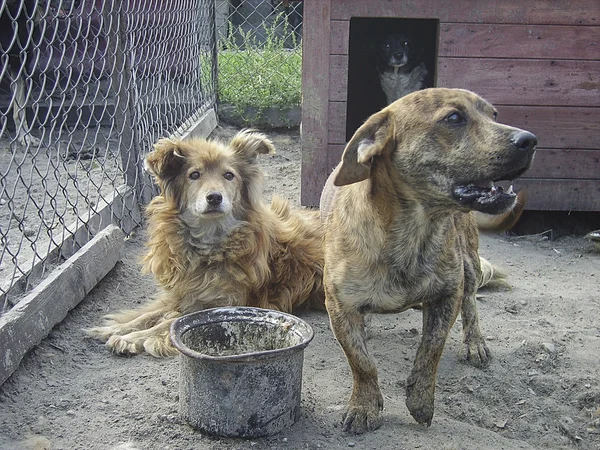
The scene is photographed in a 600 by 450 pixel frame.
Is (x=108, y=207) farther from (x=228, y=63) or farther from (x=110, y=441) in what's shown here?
(x=228, y=63)

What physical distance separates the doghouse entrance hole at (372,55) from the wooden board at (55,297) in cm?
435

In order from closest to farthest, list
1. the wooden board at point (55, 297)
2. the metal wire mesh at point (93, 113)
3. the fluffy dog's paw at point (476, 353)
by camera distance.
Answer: the wooden board at point (55, 297) → the fluffy dog's paw at point (476, 353) → the metal wire mesh at point (93, 113)

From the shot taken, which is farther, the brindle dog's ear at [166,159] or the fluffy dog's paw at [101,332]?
the brindle dog's ear at [166,159]

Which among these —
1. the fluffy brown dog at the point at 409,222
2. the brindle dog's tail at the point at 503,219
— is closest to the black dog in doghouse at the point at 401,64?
the brindle dog's tail at the point at 503,219

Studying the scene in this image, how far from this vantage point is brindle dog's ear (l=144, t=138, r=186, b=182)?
4.13m

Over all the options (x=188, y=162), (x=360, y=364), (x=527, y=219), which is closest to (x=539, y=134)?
(x=527, y=219)

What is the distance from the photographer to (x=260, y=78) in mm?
8602

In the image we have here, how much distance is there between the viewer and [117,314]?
4090mm

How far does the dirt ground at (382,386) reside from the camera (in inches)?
113

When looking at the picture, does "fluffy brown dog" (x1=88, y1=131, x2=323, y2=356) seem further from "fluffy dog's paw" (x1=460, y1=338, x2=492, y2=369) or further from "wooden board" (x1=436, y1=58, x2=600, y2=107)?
"wooden board" (x1=436, y1=58, x2=600, y2=107)

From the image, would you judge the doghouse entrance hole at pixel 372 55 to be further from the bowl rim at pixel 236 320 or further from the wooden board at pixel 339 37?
the bowl rim at pixel 236 320

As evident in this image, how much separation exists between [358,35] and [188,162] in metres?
5.22

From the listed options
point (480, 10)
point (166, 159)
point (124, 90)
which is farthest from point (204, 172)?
point (480, 10)

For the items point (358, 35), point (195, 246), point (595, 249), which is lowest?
point (595, 249)
